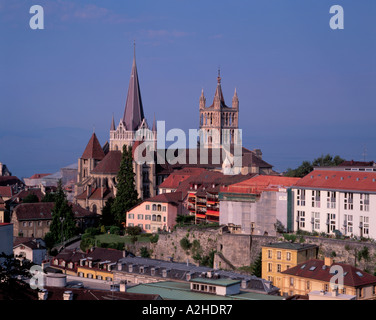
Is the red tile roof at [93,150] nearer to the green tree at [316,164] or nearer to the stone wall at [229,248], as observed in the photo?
the green tree at [316,164]

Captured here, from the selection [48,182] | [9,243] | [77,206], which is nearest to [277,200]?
[9,243]

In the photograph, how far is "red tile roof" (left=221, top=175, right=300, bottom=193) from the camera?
59.9m

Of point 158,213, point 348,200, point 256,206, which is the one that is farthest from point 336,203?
point 158,213

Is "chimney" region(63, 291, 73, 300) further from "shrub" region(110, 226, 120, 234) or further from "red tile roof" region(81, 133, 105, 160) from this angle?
"red tile roof" region(81, 133, 105, 160)

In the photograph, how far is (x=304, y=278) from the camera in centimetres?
4612

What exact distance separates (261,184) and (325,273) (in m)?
17.4

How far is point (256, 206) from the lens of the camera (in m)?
58.8

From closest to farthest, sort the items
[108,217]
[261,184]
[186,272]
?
[186,272]
[261,184]
[108,217]

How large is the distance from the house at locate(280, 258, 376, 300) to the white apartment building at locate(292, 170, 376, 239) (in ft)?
15.5

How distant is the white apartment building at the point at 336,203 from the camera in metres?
51.5

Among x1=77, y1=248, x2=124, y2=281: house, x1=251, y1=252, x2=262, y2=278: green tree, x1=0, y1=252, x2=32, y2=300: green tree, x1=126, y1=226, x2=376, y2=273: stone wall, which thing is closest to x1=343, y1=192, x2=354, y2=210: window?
x1=126, y1=226, x2=376, y2=273: stone wall

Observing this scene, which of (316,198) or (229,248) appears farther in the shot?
(229,248)

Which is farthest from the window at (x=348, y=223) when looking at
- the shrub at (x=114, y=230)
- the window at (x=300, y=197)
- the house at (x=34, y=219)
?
the house at (x=34, y=219)

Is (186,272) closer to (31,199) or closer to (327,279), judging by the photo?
(327,279)
